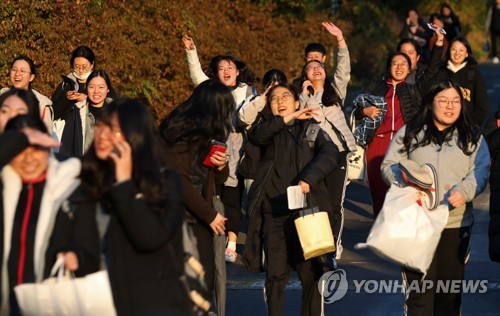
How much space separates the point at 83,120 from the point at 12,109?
16.1ft

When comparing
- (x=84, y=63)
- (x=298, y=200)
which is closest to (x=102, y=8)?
(x=84, y=63)

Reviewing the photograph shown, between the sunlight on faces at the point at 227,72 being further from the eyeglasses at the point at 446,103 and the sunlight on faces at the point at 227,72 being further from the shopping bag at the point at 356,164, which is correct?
the eyeglasses at the point at 446,103

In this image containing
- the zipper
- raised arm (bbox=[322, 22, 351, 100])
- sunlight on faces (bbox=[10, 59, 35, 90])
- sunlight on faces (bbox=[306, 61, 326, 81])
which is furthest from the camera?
raised arm (bbox=[322, 22, 351, 100])

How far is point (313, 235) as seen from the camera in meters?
A: 8.40

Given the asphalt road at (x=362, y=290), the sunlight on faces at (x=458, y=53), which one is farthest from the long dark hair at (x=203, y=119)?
the sunlight on faces at (x=458, y=53)

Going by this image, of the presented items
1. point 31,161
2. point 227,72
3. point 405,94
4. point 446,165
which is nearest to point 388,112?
point 405,94

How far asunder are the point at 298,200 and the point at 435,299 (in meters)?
1.07

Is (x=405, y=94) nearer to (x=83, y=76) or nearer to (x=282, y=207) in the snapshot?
(x=83, y=76)

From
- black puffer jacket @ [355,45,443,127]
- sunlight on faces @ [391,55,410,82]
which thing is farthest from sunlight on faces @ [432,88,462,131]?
sunlight on faces @ [391,55,410,82]

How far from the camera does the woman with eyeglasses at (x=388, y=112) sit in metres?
11.8

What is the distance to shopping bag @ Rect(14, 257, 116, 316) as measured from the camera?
5262 millimetres

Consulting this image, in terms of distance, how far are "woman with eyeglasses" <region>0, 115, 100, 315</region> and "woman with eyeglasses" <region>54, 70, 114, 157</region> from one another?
209 inches

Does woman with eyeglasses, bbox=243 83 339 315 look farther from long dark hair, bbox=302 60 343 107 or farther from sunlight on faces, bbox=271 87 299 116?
long dark hair, bbox=302 60 343 107

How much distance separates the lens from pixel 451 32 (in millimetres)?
24109
